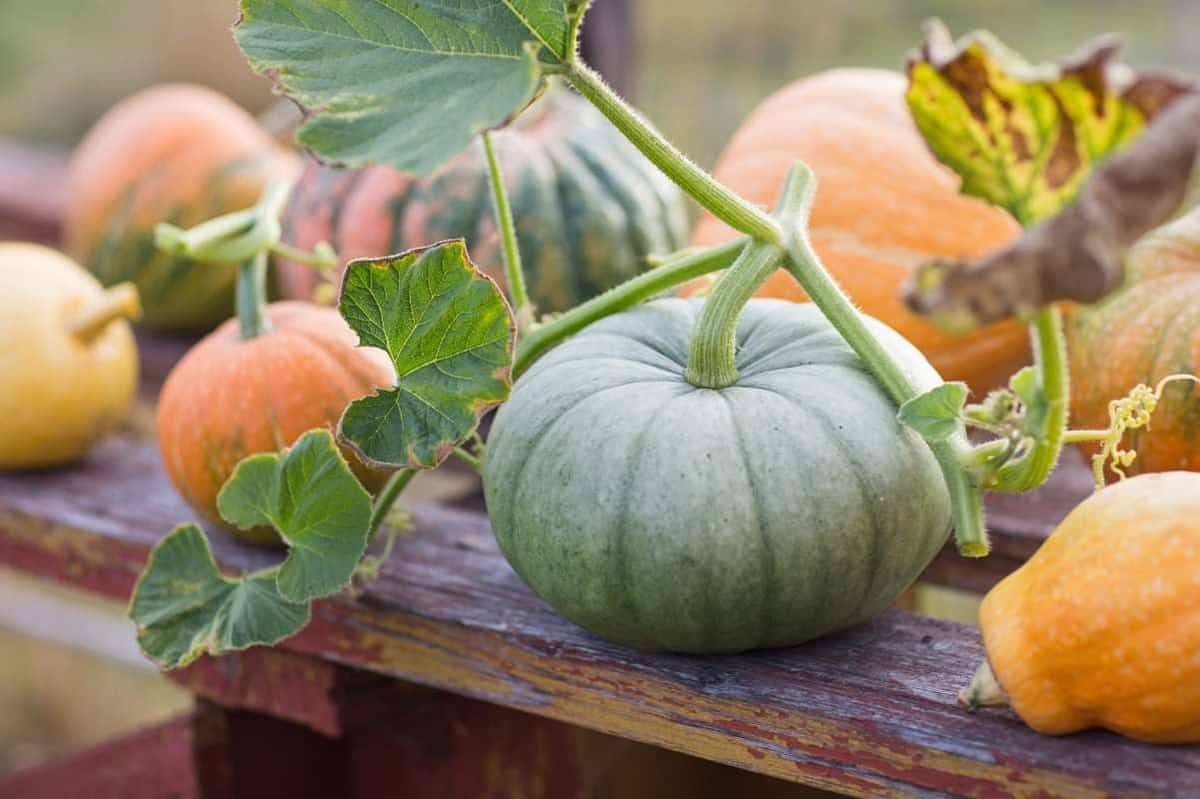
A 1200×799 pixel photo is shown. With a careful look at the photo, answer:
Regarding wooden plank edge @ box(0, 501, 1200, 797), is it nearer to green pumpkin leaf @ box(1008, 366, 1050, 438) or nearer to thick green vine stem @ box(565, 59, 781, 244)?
green pumpkin leaf @ box(1008, 366, 1050, 438)

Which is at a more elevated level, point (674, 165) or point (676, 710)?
point (674, 165)

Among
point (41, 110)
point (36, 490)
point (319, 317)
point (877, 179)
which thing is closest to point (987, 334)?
point (877, 179)

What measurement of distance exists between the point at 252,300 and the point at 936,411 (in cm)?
62

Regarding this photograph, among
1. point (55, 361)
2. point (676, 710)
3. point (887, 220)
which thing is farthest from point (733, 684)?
point (55, 361)

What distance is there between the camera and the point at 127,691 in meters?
2.86

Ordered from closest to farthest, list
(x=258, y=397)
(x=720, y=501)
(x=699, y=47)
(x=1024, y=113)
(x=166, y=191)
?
(x=1024, y=113) < (x=720, y=501) < (x=258, y=397) < (x=166, y=191) < (x=699, y=47)

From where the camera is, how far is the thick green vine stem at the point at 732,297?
2.97ft

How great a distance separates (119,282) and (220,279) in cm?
16

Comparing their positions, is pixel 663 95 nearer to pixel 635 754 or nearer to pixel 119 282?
pixel 119 282

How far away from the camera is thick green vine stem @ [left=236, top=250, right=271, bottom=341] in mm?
1211

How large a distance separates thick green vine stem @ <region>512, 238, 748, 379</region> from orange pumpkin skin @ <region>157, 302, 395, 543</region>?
0.18m

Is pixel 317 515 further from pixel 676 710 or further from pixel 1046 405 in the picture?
pixel 1046 405

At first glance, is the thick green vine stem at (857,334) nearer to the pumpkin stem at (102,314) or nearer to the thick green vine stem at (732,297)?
the thick green vine stem at (732,297)

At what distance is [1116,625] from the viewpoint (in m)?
0.79
